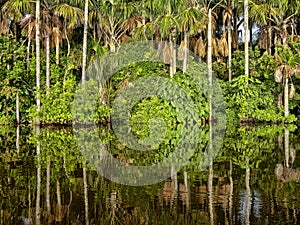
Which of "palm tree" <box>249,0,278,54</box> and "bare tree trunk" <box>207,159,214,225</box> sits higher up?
"palm tree" <box>249,0,278,54</box>

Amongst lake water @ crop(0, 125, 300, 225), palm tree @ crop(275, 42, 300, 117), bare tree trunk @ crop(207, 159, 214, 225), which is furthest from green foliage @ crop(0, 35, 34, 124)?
bare tree trunk @ crop(207, 159, 214, 225)

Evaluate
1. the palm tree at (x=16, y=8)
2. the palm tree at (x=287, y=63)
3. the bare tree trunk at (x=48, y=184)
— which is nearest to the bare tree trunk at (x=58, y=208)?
the bare tree trunk at (x=48, y=184)

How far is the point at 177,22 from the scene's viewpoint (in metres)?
23.0

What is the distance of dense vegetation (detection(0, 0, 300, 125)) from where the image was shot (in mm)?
24000

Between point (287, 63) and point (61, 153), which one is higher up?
point (287, 63)

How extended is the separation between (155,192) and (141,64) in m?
18.8

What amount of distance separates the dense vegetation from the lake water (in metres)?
12.0

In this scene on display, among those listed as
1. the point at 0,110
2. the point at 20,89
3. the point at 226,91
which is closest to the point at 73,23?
the point at 20,89

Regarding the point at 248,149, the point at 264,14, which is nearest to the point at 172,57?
the point at 264,14

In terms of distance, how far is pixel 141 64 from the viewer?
2603 centimetres

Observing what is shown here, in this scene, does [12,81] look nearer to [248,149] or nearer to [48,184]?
[248,149]

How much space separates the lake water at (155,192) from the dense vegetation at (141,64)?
1200cm

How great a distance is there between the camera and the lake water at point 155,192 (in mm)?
6137

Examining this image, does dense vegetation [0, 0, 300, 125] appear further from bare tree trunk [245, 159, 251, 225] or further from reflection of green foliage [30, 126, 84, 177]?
bare tree trunk [245, 159, 251, 225]
